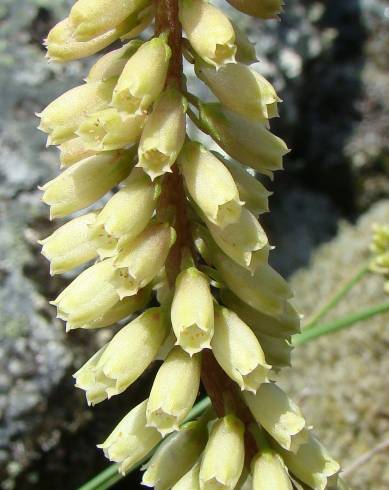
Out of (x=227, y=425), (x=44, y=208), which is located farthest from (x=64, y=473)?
(x=227, y=425)

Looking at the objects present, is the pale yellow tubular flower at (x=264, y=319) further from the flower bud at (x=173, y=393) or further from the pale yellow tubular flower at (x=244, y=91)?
the pale yellow tubular flower at (x=244, y=91)

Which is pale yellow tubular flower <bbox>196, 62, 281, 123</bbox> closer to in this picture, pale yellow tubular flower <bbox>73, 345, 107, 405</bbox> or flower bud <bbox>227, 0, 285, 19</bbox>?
flower bud <bbox>227, 0, 285, 19</bbox>

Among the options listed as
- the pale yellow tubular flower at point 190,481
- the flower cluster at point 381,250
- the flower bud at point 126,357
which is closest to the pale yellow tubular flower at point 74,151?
the flower bud at point 126,357

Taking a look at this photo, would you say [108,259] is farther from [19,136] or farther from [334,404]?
[334,404]

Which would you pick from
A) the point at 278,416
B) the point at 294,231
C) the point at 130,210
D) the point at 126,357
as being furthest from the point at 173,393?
the point at 294,231

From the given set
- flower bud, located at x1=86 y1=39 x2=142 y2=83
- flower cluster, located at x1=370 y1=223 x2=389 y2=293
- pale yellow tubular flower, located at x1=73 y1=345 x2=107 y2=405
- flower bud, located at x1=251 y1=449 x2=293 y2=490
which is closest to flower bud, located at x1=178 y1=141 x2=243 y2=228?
flower bud, located at x1=86 y1=39 x2=142 y2=83

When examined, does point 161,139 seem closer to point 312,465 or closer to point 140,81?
point 140,81

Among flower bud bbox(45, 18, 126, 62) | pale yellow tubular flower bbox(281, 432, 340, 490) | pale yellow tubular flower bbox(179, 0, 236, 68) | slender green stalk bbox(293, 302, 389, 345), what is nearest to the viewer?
pale yellow tubular flower bbox(179, 0, 236, 68)
